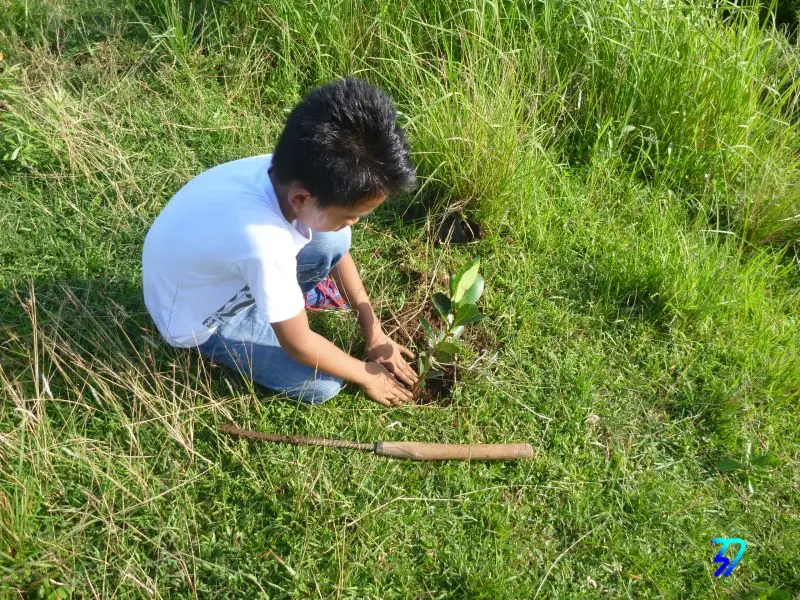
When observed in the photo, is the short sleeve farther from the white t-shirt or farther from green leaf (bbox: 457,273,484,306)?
green leaf (bbox: 457,273,484,306)

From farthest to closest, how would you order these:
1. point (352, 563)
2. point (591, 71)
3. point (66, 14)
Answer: point (66, 14) < point (591, 71) < point (352, 563)

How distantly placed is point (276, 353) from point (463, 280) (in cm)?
71

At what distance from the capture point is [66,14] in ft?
11.9

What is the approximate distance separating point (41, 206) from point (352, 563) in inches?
79.1

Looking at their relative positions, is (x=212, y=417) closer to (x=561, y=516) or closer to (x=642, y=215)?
(x=561, y=516)

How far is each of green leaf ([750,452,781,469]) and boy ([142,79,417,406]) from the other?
1.20m

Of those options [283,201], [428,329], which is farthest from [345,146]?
[428,329]

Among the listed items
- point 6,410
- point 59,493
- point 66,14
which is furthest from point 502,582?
point 66,14

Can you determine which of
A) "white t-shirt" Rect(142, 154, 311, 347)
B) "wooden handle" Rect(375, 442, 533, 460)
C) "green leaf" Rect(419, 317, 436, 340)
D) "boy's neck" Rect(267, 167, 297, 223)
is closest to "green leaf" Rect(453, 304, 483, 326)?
"green leaf" Rect(419, 317, 436, 340)

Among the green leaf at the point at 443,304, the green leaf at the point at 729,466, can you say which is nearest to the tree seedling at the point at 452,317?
the green leaf at the point at 443,304

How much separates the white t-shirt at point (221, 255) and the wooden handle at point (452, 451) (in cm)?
63

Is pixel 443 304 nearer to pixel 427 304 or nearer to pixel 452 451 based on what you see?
pixel 427 304

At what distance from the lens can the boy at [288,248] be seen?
1.79 meters

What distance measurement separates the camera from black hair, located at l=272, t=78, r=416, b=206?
1.76 metres
